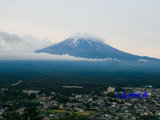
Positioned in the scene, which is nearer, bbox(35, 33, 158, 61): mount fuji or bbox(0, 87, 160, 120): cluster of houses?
bbox(0, 87, 160, 120): cluster of houses

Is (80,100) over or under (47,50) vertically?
under

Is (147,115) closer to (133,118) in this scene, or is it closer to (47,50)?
(133,118)

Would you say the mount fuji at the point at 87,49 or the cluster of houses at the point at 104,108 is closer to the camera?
the cluster of houses at the point at 104,108

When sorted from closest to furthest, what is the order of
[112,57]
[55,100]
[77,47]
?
[55,100] < [112,57] < [77,47]

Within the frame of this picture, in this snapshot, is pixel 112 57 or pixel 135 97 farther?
pixel 112 57

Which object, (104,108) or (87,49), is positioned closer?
(104,108)

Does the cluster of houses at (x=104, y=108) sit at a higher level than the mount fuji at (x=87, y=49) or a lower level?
lower

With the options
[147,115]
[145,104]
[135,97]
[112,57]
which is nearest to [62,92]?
[135,97]

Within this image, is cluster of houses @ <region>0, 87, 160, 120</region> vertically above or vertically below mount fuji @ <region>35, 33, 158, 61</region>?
below
